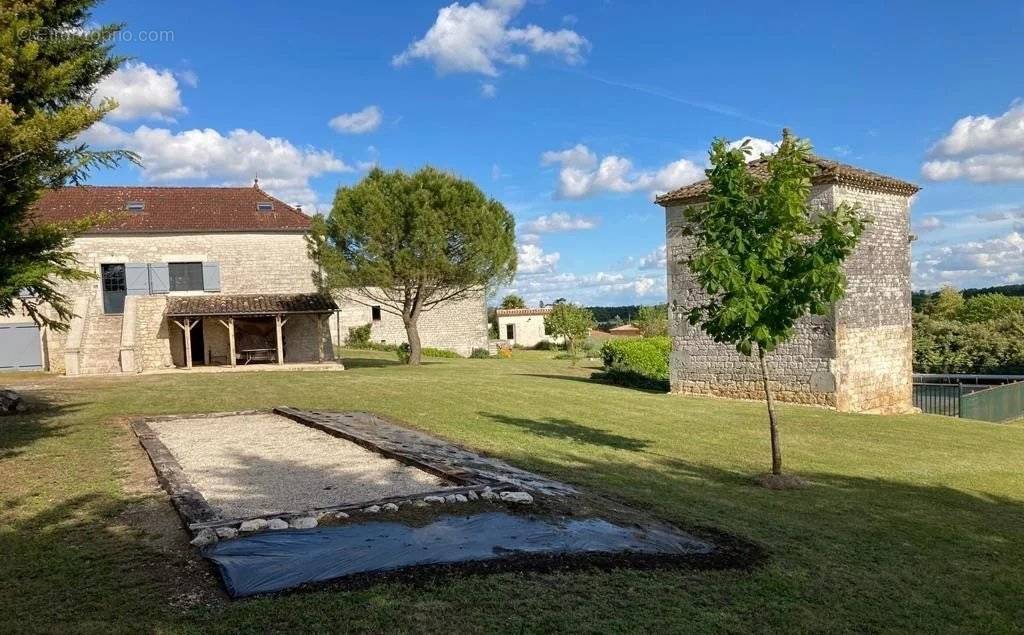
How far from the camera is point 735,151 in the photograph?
900 centimetres

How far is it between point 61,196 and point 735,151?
27215 mm

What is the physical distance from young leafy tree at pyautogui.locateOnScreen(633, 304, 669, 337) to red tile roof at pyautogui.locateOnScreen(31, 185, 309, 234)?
27.5m

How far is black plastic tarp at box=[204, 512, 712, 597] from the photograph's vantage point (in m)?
4.72

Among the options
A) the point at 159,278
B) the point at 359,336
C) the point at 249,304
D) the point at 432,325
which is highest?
the point at 159,278

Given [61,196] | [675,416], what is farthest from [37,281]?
[61,196]

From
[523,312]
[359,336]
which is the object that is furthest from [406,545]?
[523,312]

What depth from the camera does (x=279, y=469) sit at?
859cm

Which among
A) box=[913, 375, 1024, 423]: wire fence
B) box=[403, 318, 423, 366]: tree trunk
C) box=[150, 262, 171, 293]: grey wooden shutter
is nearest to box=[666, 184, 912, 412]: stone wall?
box=[913, 375, 1024, 423]: wire fence

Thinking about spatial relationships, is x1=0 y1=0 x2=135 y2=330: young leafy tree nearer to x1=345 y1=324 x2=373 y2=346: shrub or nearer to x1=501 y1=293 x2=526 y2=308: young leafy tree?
x1=345 y1=324 x2=373 y2=346: shrub

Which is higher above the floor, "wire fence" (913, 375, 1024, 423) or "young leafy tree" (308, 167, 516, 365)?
"young leafy tree" (308, 167, 516, 365)

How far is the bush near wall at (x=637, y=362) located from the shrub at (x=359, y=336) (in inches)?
682

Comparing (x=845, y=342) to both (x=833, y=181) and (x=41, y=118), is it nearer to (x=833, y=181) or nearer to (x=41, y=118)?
(x=833, y=181)

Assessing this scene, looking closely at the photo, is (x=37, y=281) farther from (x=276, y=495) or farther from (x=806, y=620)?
(x=806, y=620)

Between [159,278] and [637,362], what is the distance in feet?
57.6
